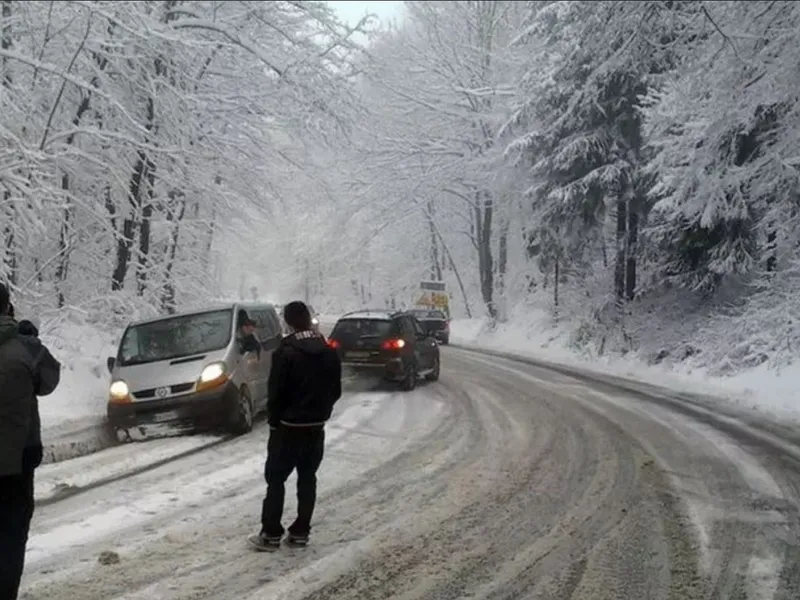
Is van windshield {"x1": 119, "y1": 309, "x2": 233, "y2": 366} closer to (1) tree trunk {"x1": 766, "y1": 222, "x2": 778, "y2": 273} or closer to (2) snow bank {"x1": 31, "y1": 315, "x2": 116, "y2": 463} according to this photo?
(2) snow bank {"x1": 31, "y1": 315, "x2": 116, "y2": 463}

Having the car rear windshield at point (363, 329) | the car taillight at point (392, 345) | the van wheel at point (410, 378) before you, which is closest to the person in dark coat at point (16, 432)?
the car taillight at point (392, 345)

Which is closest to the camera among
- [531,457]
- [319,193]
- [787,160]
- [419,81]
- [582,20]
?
[531,457]

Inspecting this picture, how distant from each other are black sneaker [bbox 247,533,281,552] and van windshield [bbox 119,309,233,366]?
19.7 feet

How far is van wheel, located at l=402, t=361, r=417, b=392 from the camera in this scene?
53.4 ft

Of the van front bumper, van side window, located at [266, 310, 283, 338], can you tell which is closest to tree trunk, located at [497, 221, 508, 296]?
van side window, located at [266, 310, 283, 338]

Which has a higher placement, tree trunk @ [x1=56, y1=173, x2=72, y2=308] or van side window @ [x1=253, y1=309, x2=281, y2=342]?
tree trunk @ [x1=56, y1=173, x2=72, y2=308]

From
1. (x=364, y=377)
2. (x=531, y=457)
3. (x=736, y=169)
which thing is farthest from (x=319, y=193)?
(x=531, y=457)

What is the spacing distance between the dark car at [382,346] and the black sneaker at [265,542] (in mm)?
9963

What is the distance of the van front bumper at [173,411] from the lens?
35.1 ft

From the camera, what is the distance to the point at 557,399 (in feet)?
49.4

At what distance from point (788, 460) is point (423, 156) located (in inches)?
1178

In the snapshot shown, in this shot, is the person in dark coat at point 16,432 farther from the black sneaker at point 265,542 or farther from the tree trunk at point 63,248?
the tree trunk at point 63,248

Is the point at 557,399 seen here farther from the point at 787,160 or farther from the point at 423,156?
the point at 423,156

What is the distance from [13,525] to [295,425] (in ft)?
6.84
